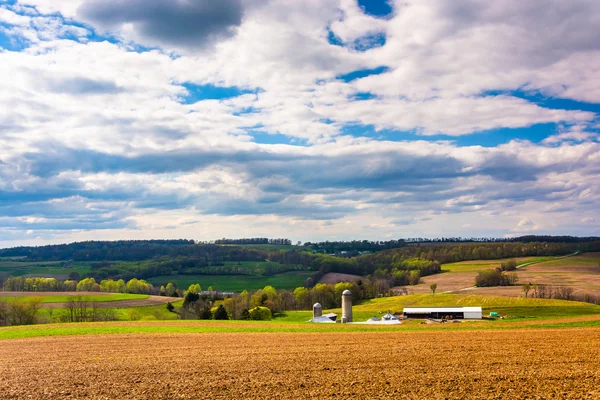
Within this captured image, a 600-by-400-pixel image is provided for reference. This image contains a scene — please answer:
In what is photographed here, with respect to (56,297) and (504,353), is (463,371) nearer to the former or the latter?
(504,353)

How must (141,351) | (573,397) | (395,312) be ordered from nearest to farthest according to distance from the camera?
1. (573,397)
2. (141,351)
3. (395,312)

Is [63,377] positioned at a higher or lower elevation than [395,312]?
higher

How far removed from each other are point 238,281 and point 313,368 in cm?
14334

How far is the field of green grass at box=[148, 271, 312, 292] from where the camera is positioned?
15075cm

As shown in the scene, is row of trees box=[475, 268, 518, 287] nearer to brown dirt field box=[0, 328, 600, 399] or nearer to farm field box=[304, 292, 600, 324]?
farm field box=[304, 292, 600, 324]

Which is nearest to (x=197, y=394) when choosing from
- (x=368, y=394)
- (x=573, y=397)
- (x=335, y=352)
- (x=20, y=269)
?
(x=368, y=394)

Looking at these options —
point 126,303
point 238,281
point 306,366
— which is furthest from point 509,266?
point 306,366

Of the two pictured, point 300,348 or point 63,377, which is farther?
point 300,348

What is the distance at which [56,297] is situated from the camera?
106 metres

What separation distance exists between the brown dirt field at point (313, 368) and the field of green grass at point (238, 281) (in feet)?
374

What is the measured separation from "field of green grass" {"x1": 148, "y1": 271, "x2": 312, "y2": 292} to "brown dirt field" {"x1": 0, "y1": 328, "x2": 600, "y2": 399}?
114m

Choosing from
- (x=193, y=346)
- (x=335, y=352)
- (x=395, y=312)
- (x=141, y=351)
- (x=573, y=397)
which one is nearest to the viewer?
(x=573, y=397)

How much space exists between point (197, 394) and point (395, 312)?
68.9 m

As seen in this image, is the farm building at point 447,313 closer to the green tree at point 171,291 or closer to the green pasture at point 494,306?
the green pasture at point 494,306
